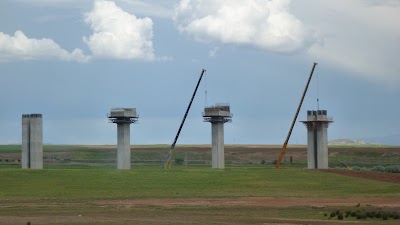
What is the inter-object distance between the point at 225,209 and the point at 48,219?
14.0 metres

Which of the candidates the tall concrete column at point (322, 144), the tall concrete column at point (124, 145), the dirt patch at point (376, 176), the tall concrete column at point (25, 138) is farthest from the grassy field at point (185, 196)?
the tall concrete column at point (124, 145)

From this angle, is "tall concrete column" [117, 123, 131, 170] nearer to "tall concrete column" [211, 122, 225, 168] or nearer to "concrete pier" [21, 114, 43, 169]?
"concrete pier" [21, 114, 43, 169]

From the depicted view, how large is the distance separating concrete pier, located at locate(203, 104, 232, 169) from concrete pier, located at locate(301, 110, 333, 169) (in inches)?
492

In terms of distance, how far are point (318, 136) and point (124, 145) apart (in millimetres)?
29560

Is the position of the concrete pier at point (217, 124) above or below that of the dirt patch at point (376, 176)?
above

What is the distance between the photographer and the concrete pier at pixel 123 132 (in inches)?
4916

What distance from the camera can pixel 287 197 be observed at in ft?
241

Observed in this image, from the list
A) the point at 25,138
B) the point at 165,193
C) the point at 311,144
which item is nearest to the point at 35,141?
the point at 25,138

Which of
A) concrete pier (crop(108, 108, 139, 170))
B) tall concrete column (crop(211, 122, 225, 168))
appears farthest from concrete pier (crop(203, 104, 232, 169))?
concrete pier (crop(108, 108, 139, 170))

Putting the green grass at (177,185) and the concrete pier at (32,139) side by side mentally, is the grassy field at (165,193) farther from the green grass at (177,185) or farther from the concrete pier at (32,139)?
the concrete pier at (32,139)

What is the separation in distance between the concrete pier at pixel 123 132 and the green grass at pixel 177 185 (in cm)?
2863

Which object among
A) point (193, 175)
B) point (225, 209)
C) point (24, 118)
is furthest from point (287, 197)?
point (24, 118)

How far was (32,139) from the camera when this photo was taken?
11881 cm

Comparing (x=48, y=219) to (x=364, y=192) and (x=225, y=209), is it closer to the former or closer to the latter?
(x=225, y=209)
